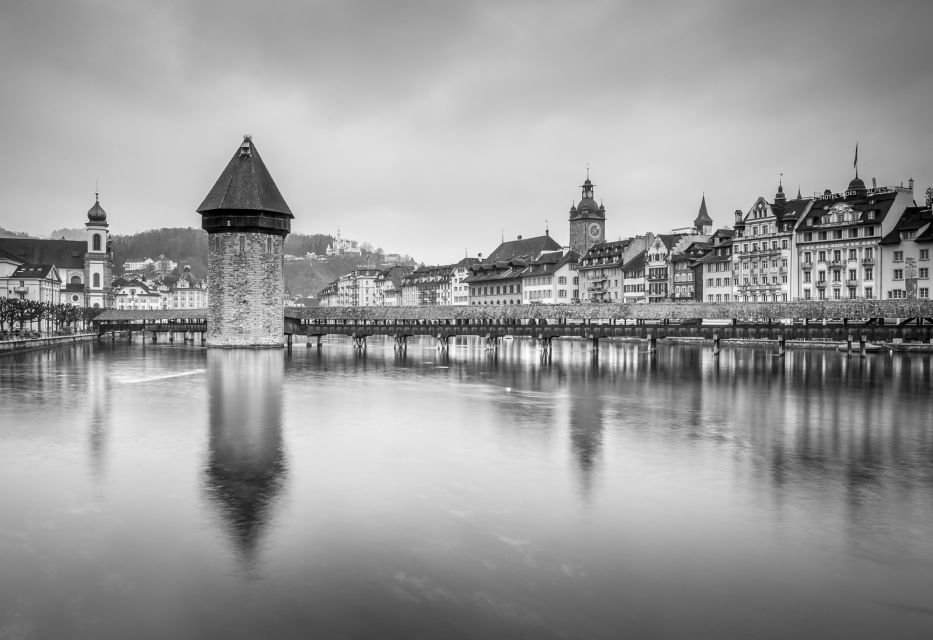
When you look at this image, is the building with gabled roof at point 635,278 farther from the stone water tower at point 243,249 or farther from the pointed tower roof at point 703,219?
the stone water tower at point 243,249

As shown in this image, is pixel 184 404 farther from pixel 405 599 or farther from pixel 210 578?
pixel 405 599

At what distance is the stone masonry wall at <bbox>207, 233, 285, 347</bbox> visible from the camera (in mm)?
45438

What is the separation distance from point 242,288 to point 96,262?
4700 cm

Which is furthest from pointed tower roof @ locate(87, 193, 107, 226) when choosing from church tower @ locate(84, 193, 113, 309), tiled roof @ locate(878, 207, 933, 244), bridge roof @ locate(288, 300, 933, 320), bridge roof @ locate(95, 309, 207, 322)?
tiled roof @ locate(878, 207, 933, 244)

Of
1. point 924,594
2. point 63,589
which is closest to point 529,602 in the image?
point 924,594

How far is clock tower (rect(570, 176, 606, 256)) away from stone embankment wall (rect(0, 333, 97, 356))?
156 ft

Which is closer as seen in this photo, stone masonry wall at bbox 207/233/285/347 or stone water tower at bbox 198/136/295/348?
stone water tower at bbox 198/136/295/348

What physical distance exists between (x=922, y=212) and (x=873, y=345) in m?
9.02

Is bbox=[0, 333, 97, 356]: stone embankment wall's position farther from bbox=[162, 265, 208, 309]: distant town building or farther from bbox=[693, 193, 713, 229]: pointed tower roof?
bbox=[162, 265, 208, 309]: distant town building

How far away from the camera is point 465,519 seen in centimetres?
976

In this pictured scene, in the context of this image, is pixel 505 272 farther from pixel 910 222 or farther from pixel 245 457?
pixel 245 457

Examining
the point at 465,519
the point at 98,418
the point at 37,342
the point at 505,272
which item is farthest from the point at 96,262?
the point at 465,519

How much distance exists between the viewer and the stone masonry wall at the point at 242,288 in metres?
45.4

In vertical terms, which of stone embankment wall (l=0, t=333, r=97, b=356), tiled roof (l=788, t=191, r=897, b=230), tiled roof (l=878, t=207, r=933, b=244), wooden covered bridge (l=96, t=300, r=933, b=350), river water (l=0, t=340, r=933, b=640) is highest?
tiled roof (l=788, t=191, r=897, b=230)
